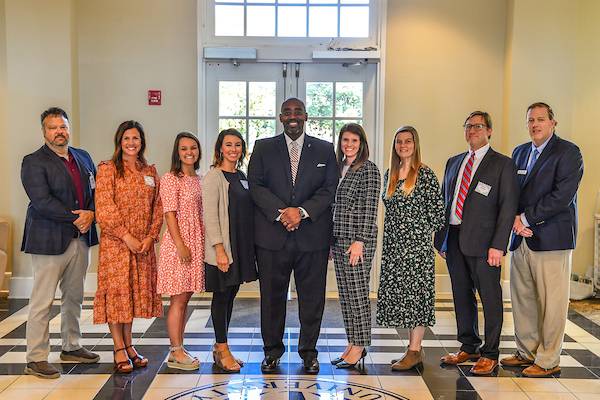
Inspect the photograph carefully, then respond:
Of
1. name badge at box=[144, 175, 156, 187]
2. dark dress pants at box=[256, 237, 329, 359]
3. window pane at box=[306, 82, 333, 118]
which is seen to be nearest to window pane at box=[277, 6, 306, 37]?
window pane at box=[306, 82, 333, 118]

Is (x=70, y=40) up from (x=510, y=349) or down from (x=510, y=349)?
up

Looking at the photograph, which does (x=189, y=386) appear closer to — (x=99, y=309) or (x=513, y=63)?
(x=99, y=309)

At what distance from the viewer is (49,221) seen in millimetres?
4000

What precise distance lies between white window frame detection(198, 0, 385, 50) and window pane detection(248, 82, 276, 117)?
15.1 inches

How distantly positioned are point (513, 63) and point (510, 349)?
112 inches

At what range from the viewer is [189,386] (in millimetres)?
3852

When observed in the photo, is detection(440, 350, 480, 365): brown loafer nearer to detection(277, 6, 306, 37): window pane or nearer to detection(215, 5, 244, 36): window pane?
detection(277, 6, 306, 37): window pane

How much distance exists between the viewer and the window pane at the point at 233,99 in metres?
6.48

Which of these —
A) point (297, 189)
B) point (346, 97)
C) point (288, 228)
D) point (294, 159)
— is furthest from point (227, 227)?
point (346, 97)

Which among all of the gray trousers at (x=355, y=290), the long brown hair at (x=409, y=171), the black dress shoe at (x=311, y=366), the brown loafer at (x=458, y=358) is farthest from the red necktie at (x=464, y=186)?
the black dress shoe at (x=311, y=366)

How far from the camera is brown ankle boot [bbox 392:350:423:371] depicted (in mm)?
4172

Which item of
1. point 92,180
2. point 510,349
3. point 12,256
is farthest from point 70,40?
point 510,349

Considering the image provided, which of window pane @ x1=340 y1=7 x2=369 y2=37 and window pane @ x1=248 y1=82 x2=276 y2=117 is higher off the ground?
window pane @ x1=340 y1=7 x2=369 y2=37

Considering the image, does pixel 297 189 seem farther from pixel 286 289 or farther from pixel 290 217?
pixel 286 289
